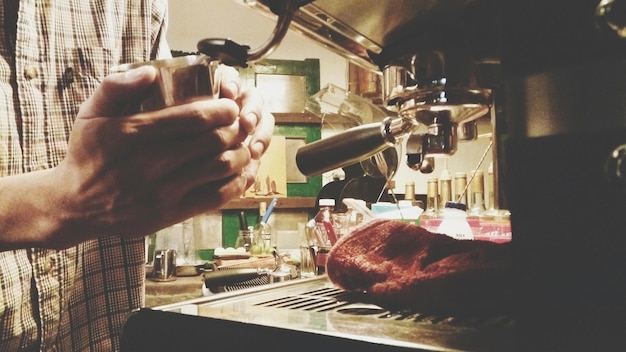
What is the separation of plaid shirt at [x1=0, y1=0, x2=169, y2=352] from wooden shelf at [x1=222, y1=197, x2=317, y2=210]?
1.94 metres

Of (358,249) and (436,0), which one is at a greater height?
(436,0)

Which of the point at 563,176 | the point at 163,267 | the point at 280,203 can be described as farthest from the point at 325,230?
Answer: the point at 280,203

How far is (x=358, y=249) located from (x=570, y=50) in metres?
0.32

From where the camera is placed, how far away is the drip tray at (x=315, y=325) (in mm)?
374

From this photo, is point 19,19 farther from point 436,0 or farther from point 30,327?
point 436,0

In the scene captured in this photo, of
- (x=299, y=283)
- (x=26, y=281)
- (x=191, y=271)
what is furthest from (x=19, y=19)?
(x=191, y=271)

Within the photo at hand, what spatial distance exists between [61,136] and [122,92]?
1.12 feet

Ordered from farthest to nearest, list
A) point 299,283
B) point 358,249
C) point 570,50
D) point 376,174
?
1. point 376,174
2. point 299,283
3. point 358,249
4. point 570,50

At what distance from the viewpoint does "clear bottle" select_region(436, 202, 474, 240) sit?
89cm

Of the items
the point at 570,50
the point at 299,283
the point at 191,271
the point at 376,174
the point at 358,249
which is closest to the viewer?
the point at 570,50

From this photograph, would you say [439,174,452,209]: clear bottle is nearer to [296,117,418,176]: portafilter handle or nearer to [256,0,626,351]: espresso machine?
[296,117,418,176]: portafilter handle

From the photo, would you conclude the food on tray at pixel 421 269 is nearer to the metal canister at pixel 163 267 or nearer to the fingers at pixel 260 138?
the fingers at pixel 260 138

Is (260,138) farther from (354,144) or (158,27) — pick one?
(158,27)

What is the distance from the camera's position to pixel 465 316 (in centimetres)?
47
